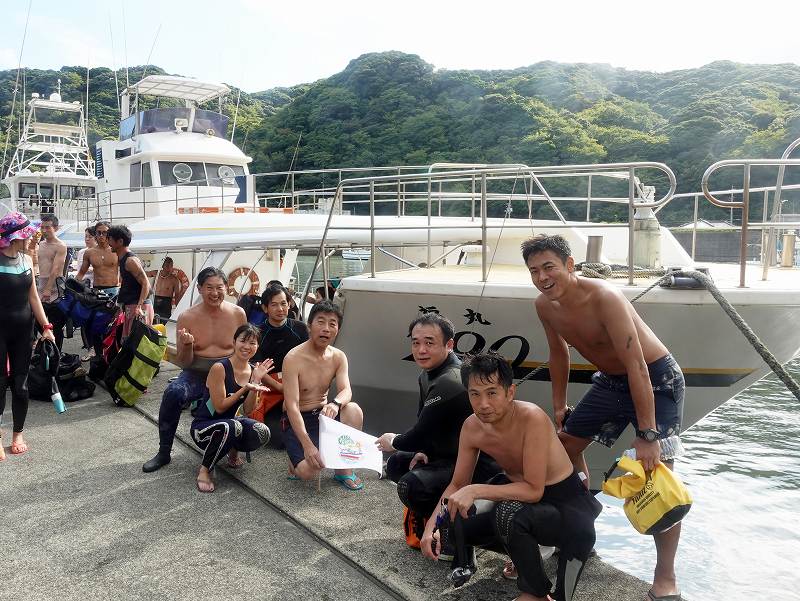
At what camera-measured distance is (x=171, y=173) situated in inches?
520

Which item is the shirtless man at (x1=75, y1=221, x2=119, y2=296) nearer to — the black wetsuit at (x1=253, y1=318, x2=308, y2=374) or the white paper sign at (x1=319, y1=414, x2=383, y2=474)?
the black wetsuit at (x1=253, y1=318, x2=308, y2=374)

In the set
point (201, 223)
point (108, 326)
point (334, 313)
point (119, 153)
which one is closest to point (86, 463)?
point (334, 313)

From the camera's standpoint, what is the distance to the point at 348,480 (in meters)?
4.35

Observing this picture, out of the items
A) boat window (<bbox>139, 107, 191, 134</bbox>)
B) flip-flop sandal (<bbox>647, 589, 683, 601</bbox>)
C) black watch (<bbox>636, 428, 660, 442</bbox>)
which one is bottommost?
flip-flop sandal (<bbox>647, 589, 683, 601</bbox>)

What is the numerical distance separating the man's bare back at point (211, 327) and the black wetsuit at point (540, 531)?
2.77 meters

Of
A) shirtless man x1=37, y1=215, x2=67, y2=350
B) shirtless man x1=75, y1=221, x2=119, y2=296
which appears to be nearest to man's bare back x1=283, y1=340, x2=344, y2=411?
shirtless man x1=75, y1=221, x2=119, y2=296

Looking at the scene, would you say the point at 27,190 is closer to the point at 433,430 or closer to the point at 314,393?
the point at 314,393

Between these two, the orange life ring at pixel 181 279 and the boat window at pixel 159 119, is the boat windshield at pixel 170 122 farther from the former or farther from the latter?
the orange life ring at pixel 181 279

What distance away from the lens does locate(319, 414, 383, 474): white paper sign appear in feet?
13.0

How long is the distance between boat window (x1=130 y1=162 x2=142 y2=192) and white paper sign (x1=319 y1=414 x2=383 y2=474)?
35.4ft

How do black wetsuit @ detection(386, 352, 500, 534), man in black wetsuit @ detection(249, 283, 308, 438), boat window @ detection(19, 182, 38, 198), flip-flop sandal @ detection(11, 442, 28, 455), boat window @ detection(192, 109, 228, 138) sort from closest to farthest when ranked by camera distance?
black wetsuit @ detection(386, 352, 500, 534) < flip-flop sandal @ detection(11, 442, 28, 455) < man in black wetsuit @ detection(249, 283, 308, 438) < boat window @ detection(192, 109, 228, 138) < boat window @ detection(19, 182, 38, 198)

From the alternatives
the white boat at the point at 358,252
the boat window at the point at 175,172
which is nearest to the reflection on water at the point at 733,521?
the white boat at the point at 358,252

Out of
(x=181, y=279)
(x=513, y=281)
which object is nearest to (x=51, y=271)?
(x=181, y=279)

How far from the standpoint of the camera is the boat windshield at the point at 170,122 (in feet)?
44.6
